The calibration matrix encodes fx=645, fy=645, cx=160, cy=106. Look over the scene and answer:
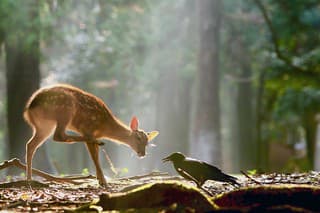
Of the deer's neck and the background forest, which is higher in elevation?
the background forest

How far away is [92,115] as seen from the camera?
27.2ft

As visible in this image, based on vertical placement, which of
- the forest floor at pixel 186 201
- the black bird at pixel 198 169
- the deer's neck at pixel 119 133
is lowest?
the forest floor at pixel 186 201

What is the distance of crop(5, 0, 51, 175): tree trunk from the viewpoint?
592 inches

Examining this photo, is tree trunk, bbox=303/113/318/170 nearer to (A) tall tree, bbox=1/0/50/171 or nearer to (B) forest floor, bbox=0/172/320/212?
(A) tall tree, bbox=1/0/50/171

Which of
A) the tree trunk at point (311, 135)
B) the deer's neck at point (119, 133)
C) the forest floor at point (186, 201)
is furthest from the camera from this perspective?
the tree trunk at point (311, 135)

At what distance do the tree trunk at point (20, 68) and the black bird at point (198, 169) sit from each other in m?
9.39

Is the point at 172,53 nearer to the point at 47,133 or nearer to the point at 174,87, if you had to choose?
the point at 174,87

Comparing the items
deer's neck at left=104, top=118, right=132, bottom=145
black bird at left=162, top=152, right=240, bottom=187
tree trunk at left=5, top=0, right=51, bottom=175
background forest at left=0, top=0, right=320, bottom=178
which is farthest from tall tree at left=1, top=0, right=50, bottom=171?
black bird at left=162, top=152, right=240, bottom=187

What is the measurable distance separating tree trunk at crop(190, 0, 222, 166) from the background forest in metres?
0.03

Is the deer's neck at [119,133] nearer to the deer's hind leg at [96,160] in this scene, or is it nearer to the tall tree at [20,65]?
the deer's hind leg at [96,160]

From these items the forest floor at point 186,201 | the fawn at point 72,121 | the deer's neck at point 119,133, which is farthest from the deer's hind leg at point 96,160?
the forest floor at point 186,201

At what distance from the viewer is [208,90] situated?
73.9 ft

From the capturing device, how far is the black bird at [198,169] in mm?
5766

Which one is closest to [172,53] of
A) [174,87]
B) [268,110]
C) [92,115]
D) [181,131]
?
[174,87]
